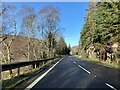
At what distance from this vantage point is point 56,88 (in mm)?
10945

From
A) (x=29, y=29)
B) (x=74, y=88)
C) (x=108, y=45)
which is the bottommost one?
(x=74, y=88)

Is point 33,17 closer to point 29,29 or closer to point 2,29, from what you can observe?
point 29,29

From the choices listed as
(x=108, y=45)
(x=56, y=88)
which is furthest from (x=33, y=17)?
(x=56, y=88)

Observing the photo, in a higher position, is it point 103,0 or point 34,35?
point 103,0

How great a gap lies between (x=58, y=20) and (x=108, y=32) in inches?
1023

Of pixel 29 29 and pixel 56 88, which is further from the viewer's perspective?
pixel 29 29

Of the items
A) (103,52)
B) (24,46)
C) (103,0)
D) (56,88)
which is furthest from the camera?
(24,46)

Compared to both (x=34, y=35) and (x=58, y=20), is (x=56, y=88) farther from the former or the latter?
(x=58, y=20)

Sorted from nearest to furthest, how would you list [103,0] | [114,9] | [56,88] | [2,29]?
1. [56,88]
2. [2,29]
3. [114,9]
4. [103,0]

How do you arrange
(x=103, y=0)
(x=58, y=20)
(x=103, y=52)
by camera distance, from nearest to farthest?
(x=103, y=0) → (x=103, y=52) → (x=58, y=20)

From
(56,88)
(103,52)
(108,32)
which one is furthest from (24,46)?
(56,88)

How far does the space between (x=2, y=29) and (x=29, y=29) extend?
59.5 feet

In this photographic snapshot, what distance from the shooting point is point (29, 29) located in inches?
2028

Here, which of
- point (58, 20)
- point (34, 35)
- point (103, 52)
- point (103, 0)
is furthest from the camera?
point (58, 20)
